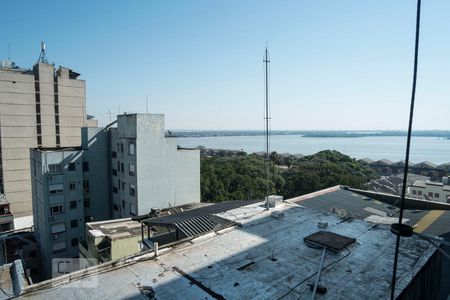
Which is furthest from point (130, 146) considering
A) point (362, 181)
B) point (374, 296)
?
point (362, 181)

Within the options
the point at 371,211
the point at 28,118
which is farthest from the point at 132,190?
the point at 28,118

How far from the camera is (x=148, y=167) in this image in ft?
84.8

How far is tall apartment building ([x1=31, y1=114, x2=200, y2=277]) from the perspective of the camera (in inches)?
1011

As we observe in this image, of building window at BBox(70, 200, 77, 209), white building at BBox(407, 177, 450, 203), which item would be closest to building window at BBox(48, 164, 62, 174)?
building window at BBox(70, 200, 77, 209)

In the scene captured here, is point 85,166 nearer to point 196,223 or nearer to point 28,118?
point 28,118

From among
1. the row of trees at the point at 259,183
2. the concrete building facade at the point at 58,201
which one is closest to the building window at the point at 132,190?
the concrete building facade at the point at 58,201

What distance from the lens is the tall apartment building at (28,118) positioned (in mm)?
39938

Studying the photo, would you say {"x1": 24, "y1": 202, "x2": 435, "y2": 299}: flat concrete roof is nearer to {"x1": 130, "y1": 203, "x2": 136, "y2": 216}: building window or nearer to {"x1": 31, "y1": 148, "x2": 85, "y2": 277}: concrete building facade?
{"x1": 130, "y1": 203, "x2": 136, "y2": 216}: building window

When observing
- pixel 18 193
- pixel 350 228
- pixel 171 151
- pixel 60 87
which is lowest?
pixel 18 193

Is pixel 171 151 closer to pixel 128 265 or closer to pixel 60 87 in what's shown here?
pixel 128 265

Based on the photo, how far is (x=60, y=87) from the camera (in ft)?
144

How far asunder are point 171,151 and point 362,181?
3084cm

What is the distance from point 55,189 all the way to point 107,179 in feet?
15.9

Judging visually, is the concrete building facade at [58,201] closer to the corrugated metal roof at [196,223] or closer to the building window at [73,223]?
the building window at [73,223]
